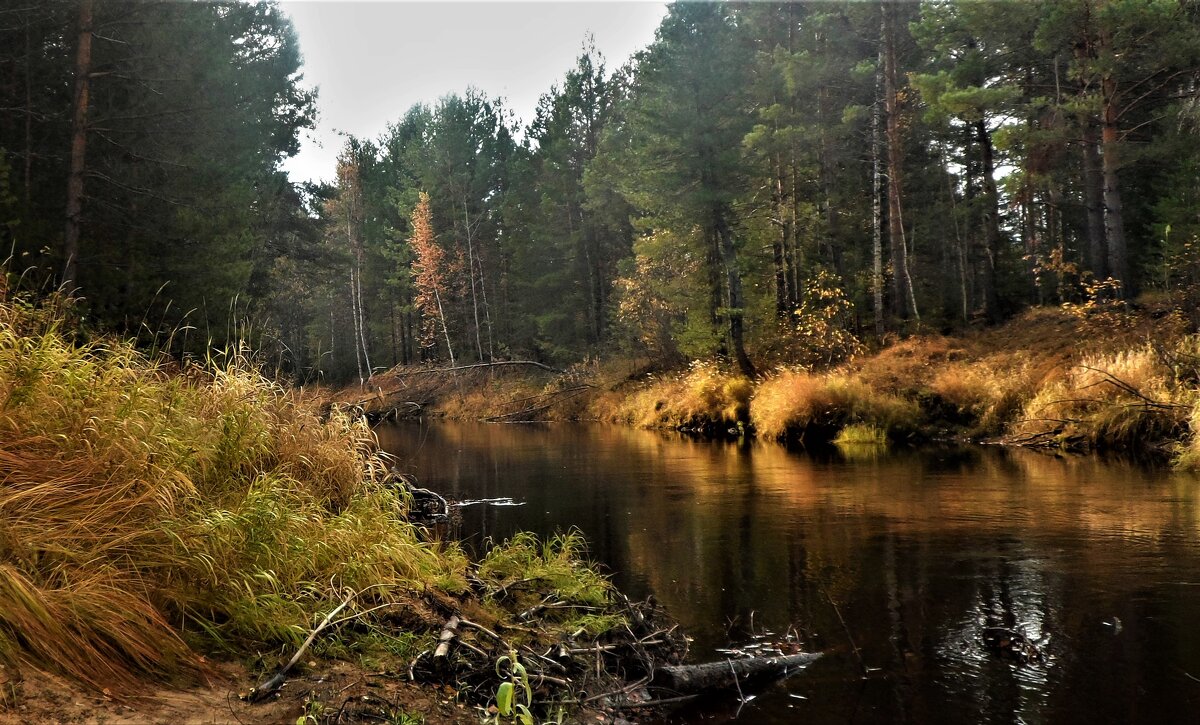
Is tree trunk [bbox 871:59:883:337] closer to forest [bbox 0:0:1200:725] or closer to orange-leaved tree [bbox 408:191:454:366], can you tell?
forest [bbox 0:0:1200:725]

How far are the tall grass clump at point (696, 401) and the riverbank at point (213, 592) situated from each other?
17.0 meters

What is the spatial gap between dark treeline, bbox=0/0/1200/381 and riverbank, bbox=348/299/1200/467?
4.86 ft

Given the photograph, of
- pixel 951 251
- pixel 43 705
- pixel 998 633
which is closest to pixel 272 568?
pixel 43 705

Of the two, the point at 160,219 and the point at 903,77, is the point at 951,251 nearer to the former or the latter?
the point at 903,77

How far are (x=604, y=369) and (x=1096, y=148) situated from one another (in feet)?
60.4

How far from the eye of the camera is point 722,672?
480 centimetres

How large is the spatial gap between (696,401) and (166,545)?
20.6 m

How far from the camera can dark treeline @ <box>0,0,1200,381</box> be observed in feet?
52.6

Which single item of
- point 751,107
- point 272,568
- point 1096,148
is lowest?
point 272,568

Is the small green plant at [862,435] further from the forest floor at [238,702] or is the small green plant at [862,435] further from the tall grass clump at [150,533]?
the forest floor at [238,702]

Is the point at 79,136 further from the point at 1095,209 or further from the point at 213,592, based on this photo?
the point at 1095,209

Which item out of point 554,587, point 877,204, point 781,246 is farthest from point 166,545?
point 781,246

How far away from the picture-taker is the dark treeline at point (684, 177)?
16.0 metres

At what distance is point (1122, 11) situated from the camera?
17047 millimetres
